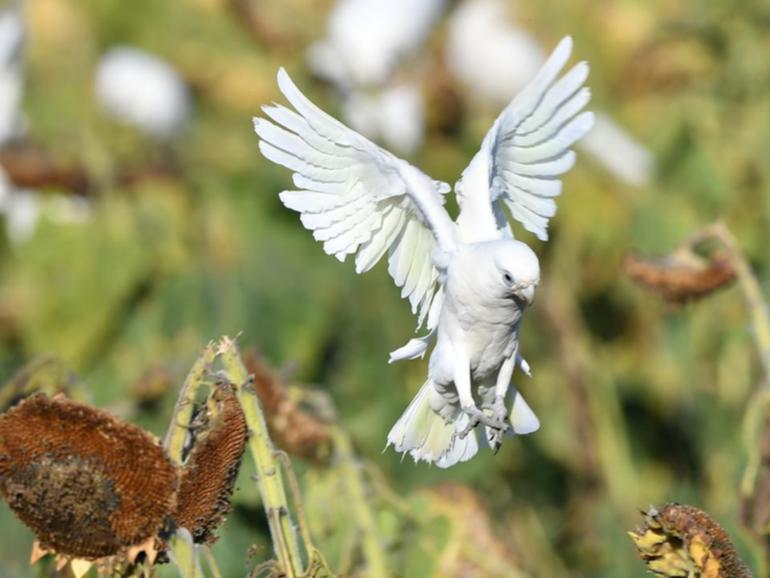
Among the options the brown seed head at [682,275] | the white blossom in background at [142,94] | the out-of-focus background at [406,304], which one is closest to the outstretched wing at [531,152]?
the brown seed head at [682,275]

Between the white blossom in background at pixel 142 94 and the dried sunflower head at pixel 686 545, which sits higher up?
the white blossom in background at pixel 142 94

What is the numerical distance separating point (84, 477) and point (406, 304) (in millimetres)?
2326

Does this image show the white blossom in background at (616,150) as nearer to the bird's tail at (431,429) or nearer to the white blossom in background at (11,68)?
the white blossom in background at (11,68)

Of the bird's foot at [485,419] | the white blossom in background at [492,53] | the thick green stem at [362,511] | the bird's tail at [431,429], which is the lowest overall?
the bird's foot at [485,419]

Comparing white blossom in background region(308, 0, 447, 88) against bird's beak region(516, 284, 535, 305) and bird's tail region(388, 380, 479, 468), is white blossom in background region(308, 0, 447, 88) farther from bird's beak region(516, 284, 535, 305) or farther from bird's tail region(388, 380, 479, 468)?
bird's beak region(516, 284, 535, 305)

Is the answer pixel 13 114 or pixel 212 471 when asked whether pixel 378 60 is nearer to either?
pixel 13 114

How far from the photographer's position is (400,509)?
1903mm

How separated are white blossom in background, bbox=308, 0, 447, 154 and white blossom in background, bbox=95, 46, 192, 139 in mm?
493

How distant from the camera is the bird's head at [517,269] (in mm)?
1205

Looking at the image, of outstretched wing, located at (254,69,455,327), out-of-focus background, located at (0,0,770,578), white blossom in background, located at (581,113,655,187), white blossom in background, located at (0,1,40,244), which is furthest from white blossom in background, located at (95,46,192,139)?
outstretched wing, located at (254,69,455,327)

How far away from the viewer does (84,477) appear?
1290 mm

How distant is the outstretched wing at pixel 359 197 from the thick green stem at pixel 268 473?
13cm

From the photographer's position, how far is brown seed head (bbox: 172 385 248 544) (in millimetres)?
1270

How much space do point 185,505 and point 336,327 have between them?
230 cm
